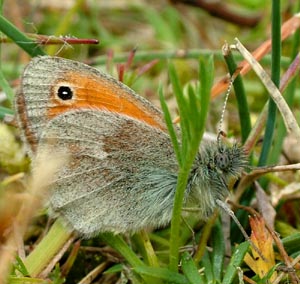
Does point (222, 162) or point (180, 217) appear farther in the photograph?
point (222, 162)

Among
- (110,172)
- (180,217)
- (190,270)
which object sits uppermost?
(110,172)

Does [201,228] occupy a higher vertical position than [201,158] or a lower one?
lower

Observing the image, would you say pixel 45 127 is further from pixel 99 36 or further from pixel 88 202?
pixel 99 36

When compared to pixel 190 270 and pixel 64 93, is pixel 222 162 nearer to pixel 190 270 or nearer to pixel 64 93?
pixel 190 270

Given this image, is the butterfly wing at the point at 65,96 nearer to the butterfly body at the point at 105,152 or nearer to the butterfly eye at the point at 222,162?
the butterfly body at the point at 105,152

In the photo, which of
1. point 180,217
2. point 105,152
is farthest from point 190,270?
point 105,152

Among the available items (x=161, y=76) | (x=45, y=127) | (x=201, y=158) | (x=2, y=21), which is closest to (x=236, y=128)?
(x=161, y=76)

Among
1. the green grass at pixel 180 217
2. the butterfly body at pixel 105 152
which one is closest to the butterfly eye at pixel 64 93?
the butterfly body at pixel 105 152

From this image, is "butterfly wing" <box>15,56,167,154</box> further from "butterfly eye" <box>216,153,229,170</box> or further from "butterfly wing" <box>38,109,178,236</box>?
"butterfly eye" <box>216,153,229,170</box>
